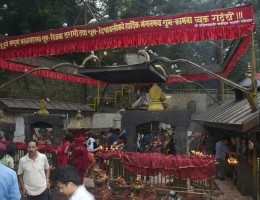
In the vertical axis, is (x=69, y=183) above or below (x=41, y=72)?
below

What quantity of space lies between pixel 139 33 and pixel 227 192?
666 centimetres

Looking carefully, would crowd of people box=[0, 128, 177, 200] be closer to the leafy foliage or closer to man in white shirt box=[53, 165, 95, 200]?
man in white shirt box=[53, 165, 95, 200]

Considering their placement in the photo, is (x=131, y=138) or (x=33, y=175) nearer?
(x=33, y=175)

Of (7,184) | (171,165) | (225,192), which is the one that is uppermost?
(7,184)

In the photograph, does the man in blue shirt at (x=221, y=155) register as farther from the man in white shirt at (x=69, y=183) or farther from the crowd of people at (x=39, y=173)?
the man in white shirt at (x=69, y=183)

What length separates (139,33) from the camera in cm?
988

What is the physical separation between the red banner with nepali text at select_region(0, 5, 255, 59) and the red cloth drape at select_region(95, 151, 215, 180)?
3385 mm

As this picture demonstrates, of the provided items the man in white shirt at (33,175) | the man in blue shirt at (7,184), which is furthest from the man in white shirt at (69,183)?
the man in white shirt at (33,175)

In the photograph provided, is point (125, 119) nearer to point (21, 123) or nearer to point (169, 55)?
point (21, 123)

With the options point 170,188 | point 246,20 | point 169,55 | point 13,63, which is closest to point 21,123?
point 13,63

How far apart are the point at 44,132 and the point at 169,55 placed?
81.8 ft

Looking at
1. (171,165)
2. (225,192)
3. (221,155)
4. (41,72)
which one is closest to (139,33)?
(171,165)

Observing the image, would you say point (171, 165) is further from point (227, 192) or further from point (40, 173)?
point (227, 192)

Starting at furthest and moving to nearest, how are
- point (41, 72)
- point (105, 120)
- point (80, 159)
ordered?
point (105, 120)
point (41, 72)
point (80, 159)
